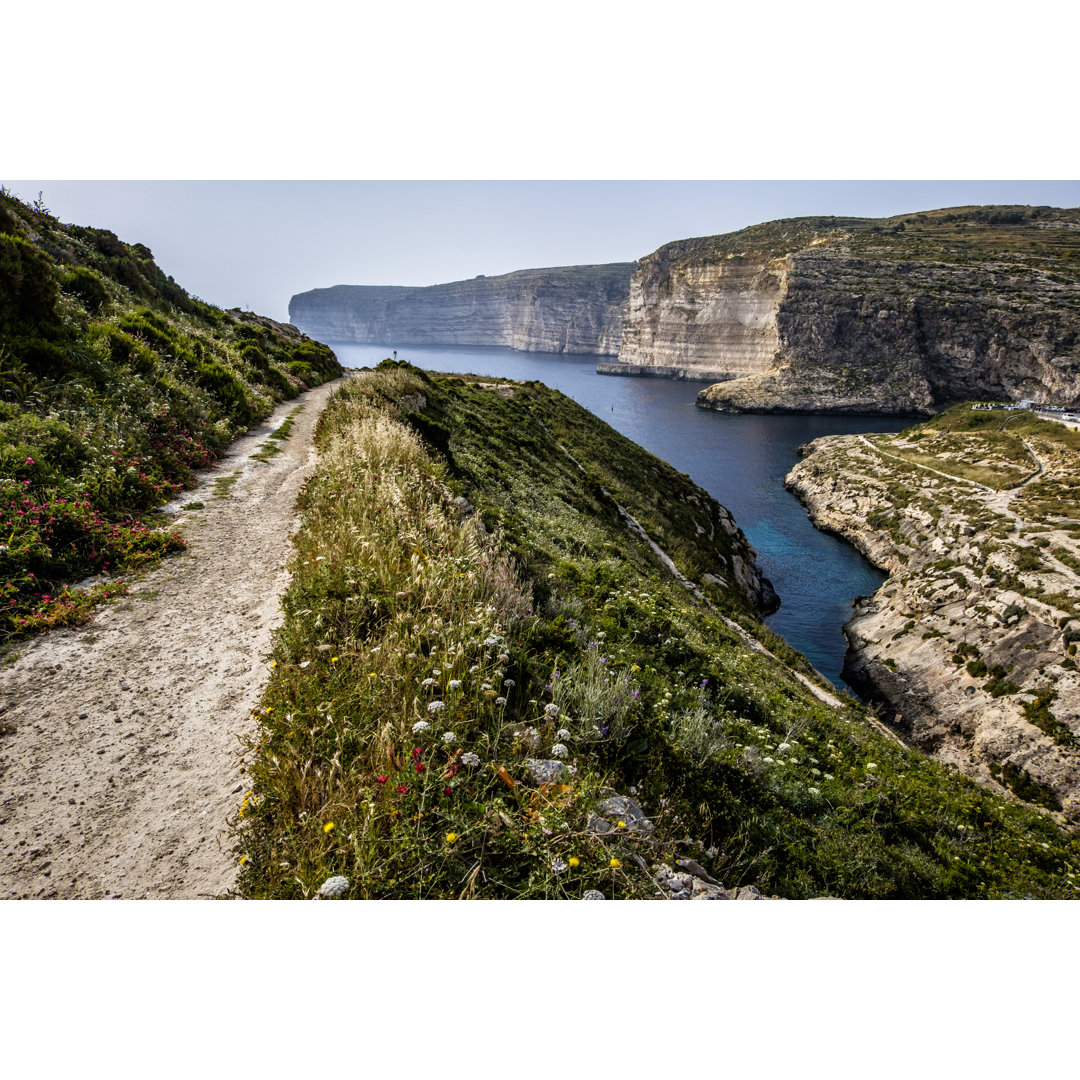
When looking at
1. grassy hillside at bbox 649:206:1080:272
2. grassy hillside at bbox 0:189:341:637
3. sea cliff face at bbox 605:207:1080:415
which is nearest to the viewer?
grassy hillside at bbox 0:189:341:637

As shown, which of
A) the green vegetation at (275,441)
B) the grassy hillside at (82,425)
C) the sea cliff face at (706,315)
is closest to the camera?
the grassy hillside at (82,425)

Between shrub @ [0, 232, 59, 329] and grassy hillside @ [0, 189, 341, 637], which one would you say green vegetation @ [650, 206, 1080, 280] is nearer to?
grassy hillside @ [0, 189, 341, 637]

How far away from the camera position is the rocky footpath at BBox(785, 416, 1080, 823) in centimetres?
1961

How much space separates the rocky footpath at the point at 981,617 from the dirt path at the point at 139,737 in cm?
2487

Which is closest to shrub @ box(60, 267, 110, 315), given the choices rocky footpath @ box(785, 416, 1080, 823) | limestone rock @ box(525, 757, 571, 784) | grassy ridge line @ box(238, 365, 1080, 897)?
grassy ridge line @ box(238, 365, 1080, 897)

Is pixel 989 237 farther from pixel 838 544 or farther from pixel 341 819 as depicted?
pixel 341 819

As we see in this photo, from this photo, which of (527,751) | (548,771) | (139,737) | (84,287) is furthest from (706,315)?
(139,737)

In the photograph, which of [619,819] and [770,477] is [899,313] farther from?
[619,819]

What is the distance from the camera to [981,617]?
26016 millimetres

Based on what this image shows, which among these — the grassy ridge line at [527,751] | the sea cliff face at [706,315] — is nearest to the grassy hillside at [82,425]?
the grassy ridge line at [527,751]

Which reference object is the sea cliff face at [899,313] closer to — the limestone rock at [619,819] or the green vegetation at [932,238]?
the green vegetation at [932,238]

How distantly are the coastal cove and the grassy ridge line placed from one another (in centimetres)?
2085

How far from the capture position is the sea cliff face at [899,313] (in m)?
89.1

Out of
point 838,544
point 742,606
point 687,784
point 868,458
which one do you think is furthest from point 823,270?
point 687,784
